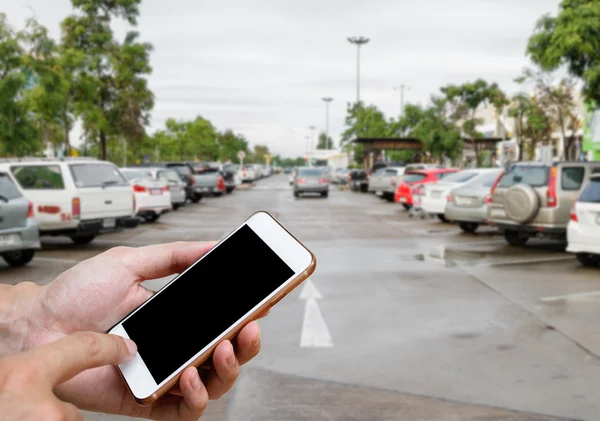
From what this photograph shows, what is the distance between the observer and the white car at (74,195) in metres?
14.0

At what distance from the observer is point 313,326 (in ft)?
24.4

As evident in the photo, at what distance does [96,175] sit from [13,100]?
10.9 metres

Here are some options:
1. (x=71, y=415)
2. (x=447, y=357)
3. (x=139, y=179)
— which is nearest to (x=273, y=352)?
(x=447, y=357)

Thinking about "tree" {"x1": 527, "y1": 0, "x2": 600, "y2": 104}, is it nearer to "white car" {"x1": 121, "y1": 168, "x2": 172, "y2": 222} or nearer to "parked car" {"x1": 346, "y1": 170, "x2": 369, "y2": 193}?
"white car" {"x1": 121, "y1": 168, "x2": 172, "y2": 222}

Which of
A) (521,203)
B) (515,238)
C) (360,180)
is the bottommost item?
(360,180)

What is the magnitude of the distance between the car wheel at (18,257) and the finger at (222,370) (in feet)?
35.3

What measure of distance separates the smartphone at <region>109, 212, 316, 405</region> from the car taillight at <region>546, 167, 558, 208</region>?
41.0 feet

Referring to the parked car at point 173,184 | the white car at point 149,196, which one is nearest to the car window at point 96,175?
the white car at point 149,196

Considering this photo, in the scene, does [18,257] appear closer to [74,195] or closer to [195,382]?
[74,195]

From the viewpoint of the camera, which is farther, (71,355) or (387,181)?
(387,181)

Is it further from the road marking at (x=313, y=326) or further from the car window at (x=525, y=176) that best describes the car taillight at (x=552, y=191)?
the road marking at (x=313, y=326)

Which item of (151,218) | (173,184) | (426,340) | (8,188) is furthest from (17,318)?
(173,184)

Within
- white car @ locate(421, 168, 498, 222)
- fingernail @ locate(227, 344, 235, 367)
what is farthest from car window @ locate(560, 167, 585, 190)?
fingernail @ locate(227, 344, 235, 367)

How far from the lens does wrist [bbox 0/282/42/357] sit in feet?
7.93
